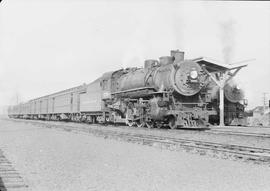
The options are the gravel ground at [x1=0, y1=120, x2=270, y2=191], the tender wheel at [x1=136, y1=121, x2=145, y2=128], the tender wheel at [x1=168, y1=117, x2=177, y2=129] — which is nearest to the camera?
the gravel ground at [x1=0, y1=120, x2=270, y2=191]

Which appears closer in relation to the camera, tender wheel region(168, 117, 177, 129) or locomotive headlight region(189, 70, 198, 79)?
tender wheel region(168, 117, 177, 129)

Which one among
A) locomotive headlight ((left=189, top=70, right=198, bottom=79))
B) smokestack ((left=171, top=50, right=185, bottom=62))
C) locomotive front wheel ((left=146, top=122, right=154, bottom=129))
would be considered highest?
smokestack ((left=171, top=50, right=185, bottom=62))

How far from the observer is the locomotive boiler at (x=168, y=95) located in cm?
1750

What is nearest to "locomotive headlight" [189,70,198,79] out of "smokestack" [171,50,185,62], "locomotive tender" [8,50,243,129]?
"locomotive tender" [8,50,243,129]

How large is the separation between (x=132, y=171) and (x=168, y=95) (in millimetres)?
10621

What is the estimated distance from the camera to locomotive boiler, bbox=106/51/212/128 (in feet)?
57.4

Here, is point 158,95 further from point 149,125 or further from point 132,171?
point 132,171

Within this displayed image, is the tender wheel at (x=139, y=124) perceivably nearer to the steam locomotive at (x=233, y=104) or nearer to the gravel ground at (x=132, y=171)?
the steam locomotive at (x=233, y=104)

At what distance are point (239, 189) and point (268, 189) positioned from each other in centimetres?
49

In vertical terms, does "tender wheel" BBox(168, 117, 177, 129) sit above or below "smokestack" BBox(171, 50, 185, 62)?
below

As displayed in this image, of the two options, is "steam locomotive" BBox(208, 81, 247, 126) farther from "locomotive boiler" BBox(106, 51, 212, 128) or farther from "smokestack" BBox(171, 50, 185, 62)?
"locomotive boiler" BBox(106, 51, 212, 128)

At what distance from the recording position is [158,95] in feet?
59.7

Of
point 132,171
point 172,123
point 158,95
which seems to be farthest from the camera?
point 158,95

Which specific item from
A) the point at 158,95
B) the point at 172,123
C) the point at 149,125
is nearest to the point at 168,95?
the point at 158,95
